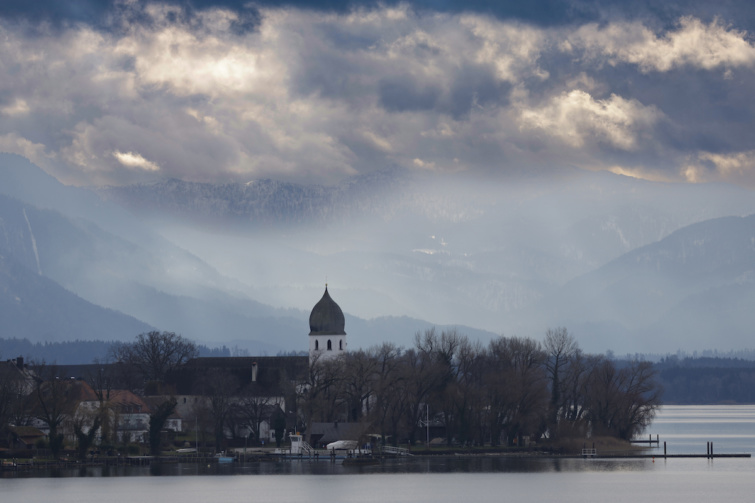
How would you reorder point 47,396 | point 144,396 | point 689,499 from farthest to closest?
point 144,396
point 47,396
point 689,499

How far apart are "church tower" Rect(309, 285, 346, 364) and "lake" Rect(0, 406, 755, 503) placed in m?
41.6

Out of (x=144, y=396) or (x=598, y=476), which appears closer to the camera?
(x=598, y=476)

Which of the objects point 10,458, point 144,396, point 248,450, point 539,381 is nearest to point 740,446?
point 539,381

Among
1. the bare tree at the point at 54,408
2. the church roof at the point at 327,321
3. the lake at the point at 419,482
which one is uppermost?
the church roof at the point at 327,321

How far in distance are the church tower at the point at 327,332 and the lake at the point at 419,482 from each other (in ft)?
137

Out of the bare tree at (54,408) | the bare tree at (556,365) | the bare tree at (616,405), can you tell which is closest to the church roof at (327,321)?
the bare tree at (556,365)

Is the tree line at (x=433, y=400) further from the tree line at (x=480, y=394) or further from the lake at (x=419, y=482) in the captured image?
the lake at (x=419, y=482)

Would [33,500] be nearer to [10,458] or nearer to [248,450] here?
[10,458]

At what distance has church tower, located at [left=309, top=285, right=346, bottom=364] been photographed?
530 ft

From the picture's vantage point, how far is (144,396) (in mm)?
153500

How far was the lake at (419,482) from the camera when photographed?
8675 centimetres

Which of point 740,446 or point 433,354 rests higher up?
point 433,354

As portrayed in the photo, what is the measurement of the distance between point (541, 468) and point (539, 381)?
71.4 ft

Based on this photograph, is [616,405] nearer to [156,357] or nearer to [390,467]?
[390,467]
